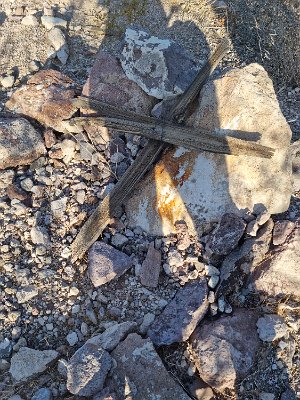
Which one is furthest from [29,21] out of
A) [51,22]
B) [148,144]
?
[148,144]

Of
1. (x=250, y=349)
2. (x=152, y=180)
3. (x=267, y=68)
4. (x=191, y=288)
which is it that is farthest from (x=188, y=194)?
(x=267, y=68)

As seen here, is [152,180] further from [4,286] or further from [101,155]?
[4,286]

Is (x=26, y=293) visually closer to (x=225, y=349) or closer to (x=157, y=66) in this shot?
(x=225, y=349)

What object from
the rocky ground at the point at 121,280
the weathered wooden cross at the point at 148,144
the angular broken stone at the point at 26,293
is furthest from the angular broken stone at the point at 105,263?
the angular broken stone at the point at 26,293

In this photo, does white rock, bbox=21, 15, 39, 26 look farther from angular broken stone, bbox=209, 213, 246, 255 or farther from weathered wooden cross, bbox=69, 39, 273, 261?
angular broken stone, bbox=209, 213, 246, 255

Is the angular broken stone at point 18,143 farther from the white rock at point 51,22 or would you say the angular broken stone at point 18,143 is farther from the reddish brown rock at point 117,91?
the white rock at point 51,22
